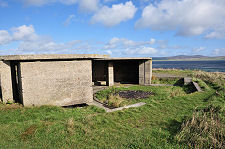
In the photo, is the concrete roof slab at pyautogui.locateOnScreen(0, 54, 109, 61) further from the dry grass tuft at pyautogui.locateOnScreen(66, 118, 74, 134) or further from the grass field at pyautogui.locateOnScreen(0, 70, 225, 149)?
the dry grass tuft at pyautogui.locateOnScreen(66, 118, 74, 134)

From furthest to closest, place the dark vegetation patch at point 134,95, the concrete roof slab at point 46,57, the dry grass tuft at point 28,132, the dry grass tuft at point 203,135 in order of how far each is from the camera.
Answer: the dark vegetation patch at point 134,95
the concrete roof slab at point 46,57
the dry grass tuft at point 28,132
the dry grass tuft at point 203,135

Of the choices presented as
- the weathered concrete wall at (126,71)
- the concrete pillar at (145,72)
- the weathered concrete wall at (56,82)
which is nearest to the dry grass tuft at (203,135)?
the weathered concrete wall at (56,82)

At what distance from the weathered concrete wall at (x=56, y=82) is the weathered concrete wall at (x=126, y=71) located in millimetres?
11464

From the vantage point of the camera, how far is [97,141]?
4.82m

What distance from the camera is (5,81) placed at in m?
7.72

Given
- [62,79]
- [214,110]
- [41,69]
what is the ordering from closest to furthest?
[214,110], [41,69], [62,79]

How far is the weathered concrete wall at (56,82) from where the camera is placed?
7.34 metres

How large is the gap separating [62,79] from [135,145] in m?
5.12

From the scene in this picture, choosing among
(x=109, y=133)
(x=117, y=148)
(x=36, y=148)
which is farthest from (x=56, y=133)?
(x=117, y=148)

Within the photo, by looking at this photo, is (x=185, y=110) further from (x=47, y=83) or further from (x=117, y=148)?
(x=47, y=83)

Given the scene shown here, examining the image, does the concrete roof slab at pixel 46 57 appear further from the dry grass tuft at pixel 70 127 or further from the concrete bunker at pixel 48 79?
the dry grass tuft at pixel 70 127

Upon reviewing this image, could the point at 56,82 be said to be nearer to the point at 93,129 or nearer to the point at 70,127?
the point at 70,127

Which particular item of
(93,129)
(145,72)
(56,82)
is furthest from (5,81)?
(145,72)

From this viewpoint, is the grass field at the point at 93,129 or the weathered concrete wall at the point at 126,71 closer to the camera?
the grass field at the point at 93,129
